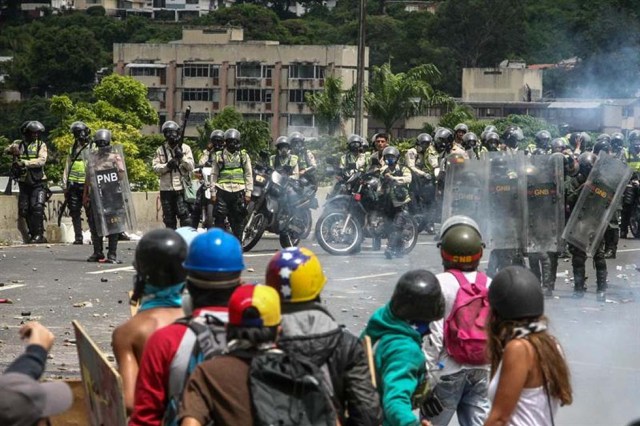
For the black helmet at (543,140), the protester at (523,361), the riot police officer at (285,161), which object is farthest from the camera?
the black helmet at (543,140)

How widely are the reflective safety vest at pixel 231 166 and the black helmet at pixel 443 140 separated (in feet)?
14.4

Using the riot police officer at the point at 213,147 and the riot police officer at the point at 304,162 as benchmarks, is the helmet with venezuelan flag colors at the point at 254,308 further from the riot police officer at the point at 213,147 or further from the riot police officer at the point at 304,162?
the riot police officer at the point at 304,162

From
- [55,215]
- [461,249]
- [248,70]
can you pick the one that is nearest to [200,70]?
[248,70]

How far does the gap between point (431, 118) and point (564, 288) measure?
91.1 metres

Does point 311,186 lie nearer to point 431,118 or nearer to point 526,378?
point 526,378

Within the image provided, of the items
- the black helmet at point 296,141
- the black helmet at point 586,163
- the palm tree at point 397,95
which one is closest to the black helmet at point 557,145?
the black helmet at point 296,141

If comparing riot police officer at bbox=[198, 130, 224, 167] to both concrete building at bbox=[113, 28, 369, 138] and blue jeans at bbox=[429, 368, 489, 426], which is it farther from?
concrete building at bbox=[113, 28, 369, 138]

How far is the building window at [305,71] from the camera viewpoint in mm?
121963

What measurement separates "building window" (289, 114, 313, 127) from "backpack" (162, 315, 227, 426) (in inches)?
4767

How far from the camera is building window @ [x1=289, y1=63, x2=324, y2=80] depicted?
400 ft

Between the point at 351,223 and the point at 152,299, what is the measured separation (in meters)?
14.3

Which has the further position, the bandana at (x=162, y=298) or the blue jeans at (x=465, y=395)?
the blue jeans at (x=465, y=395)

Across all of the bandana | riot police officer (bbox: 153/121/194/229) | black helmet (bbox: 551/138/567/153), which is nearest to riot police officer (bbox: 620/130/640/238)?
black helmet (bbox: 551/138/567/153)

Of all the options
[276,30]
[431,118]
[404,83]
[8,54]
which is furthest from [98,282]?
[8,54]
